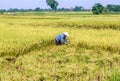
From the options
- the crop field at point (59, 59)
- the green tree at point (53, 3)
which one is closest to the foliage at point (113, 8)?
the green tree at point (53, 3)

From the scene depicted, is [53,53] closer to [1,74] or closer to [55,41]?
[55,41]

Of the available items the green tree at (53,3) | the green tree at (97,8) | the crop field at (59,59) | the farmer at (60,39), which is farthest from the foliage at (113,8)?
the farmer at (60,39)

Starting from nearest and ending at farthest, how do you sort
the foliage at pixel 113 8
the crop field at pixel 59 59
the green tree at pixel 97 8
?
the crop field at pixel 59 59, the green tree at pixel 97 8, the foliage at pixel 113 8

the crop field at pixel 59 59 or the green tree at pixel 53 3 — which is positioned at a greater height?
the crop field at pixel 59 59

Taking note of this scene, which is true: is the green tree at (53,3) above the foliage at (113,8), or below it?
above

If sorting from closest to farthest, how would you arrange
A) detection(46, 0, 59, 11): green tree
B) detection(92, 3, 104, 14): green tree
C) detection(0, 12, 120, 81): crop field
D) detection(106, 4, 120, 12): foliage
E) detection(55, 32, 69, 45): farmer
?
detection(0, 12, 120, 81): crop field < detection(55, 32, 69, 45): farmer < detection(92, 3, 104, 14): green tree < detection(106, 4, 120, 12): foliage < detection(46, 0, 59, 11): green tree

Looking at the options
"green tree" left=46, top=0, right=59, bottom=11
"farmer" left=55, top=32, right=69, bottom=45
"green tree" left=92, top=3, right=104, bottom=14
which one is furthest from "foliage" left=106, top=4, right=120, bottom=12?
"farmer" left=55, top=32, right=69, bottom=45

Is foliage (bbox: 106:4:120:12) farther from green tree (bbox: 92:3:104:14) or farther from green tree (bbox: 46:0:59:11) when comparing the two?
green tree (bbox: 92:3:104:14)

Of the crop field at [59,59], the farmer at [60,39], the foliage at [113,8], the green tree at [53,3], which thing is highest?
the farmer at [60,39]

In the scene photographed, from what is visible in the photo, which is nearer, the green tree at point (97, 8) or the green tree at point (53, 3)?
the green tree at point (97, 8)

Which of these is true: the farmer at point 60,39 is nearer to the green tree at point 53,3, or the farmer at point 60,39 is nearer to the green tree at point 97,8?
the green tree at point 97,8

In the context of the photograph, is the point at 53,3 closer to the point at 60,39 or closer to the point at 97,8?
the point at 97,8

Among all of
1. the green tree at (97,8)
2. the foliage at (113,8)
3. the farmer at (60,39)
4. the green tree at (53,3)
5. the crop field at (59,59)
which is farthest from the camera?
the green tree at (53,3)

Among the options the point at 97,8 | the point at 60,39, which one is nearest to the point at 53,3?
the point at 97,8
